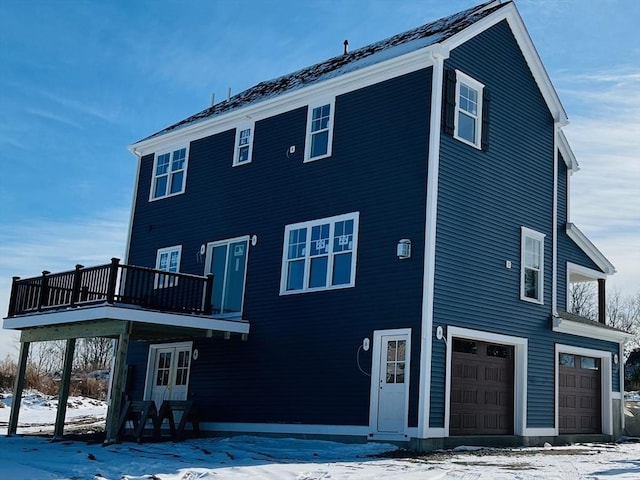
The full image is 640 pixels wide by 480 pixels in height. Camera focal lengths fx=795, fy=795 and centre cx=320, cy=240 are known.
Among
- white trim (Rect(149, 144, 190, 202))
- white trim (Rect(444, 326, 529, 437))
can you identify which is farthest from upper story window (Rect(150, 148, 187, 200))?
white trim (Rect(444, 326, 529, 437))

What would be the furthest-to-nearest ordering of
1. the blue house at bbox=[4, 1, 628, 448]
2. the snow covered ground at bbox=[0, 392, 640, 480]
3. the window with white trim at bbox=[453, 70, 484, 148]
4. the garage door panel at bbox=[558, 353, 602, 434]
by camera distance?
the garage door panel at bbox=[558, 353, 602, 434] < the window with white trim at bbox=[453, 70, 484, 148] < the blue house at bbox=[4, 1, 628, 448] < the snow covered ground at bbox=[0, 392, 640, 480]

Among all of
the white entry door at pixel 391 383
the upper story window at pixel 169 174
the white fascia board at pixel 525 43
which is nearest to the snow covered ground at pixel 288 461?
the white entry door at pixel 391 383

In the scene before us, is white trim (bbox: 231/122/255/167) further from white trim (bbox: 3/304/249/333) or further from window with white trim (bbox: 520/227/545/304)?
window with white trim (bbox: 520/227/545/304)

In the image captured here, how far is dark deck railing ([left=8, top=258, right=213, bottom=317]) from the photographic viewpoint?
17062 mm

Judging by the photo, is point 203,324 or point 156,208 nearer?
point 203,324

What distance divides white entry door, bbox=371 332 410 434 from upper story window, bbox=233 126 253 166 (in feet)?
22.5

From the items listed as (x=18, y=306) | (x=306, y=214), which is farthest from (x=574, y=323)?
(x=18, y=306)

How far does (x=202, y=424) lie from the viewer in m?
19.8

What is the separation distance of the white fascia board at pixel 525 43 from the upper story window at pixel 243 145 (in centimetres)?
619

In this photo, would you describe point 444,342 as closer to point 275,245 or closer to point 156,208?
point 275,245

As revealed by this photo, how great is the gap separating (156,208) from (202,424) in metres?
6.64

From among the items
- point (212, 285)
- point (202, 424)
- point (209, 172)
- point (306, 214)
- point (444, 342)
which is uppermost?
point (209, 172)

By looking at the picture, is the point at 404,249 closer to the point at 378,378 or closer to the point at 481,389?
the point at 378,378

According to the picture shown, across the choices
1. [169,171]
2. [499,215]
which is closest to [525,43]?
[499,215]
